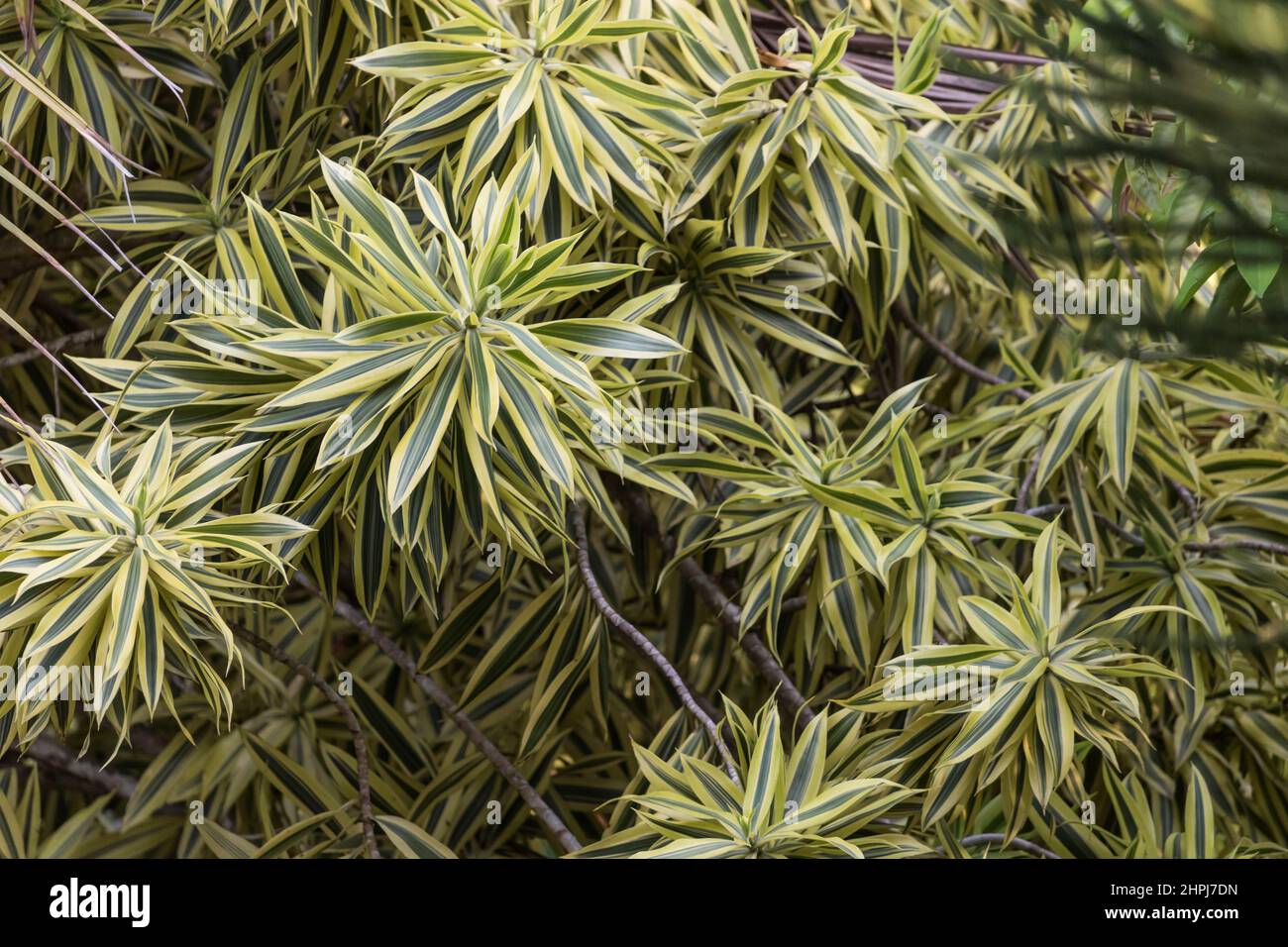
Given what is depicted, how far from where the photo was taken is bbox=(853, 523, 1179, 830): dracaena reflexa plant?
1209mm

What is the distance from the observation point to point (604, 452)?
123 cm

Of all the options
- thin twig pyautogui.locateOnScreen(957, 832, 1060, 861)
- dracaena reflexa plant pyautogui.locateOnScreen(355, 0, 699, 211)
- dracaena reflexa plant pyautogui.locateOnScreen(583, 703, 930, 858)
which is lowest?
thin twig pyautogui.locateOnScreen(957, 832, 1060, 861)

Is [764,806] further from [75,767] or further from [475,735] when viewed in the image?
[75,767]

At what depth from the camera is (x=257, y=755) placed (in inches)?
61.2

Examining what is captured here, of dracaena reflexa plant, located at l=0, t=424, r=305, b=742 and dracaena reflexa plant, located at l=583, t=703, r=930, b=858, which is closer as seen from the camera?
dracaena reflexa plant, located at l=0, t=424, r=305, b=742

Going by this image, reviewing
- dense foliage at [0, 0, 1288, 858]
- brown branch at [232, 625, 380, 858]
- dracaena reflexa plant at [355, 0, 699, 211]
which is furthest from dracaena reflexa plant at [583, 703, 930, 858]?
dracaena reflexa plant at [355, 0, 699, 211]

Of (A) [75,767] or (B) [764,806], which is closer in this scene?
(B) [764,806]

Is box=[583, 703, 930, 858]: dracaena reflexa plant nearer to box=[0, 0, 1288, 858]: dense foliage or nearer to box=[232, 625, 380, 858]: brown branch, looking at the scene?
box=[0, 0, 1288, 858]: dense foliage

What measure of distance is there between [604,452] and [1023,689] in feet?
1.75

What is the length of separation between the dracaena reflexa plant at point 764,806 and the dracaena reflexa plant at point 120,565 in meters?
0.48

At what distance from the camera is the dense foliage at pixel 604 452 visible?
1130 mm

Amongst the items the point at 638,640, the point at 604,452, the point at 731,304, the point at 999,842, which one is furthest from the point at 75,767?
the point at 999,842
